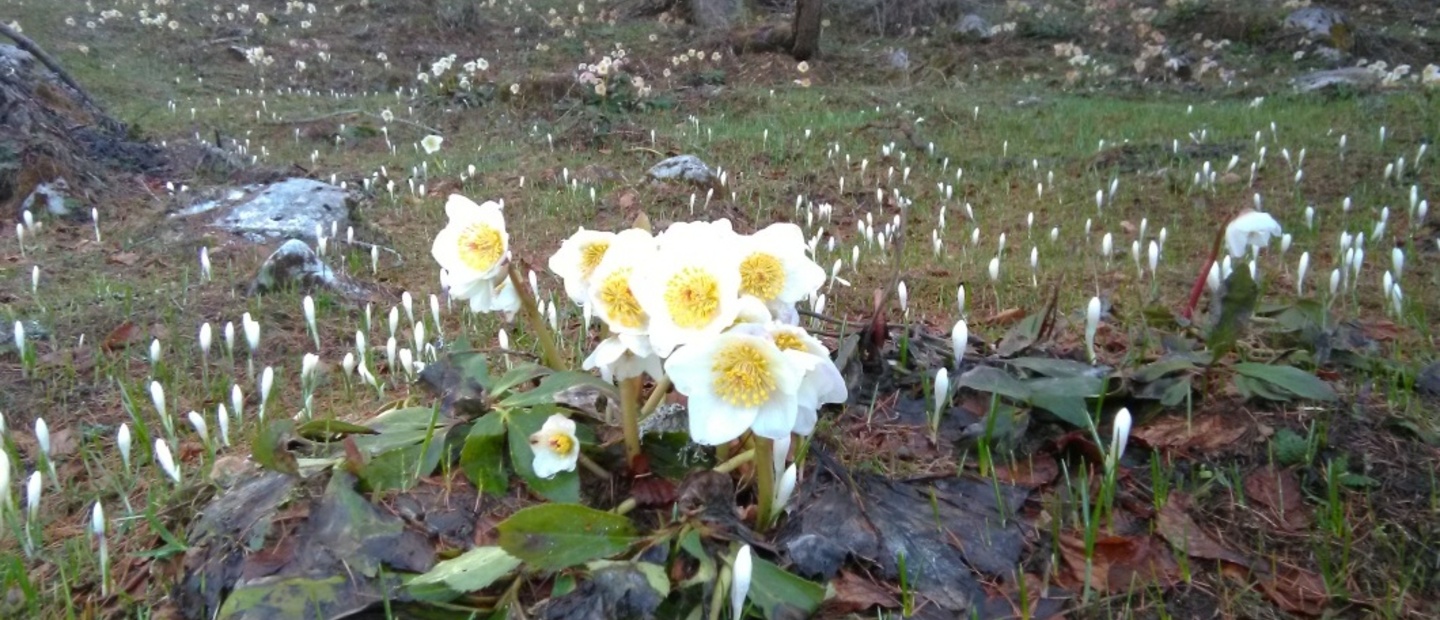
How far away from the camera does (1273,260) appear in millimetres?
5523

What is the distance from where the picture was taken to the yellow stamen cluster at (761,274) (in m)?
1.95

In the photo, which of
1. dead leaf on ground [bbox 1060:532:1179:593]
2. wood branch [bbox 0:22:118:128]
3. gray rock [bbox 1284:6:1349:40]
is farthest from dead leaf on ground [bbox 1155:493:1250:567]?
gray rock [bbox 1284:6:1349:40]

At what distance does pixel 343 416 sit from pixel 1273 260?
493 cm

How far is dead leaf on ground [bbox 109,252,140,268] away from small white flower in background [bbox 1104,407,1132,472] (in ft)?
18.1

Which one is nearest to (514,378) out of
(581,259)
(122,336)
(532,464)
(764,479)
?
(532,464)

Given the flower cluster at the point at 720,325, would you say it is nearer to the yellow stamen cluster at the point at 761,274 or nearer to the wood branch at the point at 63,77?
the yellow stamen cluster at the point at 761,274

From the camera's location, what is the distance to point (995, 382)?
2537mm

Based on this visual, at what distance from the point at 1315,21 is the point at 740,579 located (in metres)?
18.0

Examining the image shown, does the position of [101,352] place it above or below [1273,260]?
above

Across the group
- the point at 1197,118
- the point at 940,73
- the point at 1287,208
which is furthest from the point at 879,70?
the point at 1287,208

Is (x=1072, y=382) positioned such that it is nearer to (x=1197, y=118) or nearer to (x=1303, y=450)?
(x=1303, y=450)

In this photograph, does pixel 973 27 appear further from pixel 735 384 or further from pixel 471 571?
pixel 471 571

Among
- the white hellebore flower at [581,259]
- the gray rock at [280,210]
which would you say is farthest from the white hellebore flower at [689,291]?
the gray rock at [280,210]

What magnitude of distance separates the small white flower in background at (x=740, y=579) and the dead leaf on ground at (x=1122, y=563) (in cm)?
80
